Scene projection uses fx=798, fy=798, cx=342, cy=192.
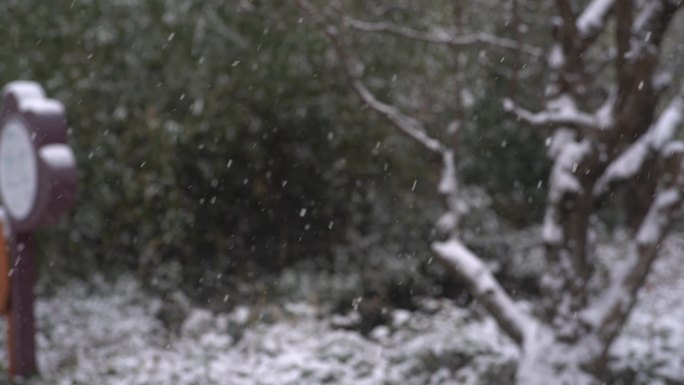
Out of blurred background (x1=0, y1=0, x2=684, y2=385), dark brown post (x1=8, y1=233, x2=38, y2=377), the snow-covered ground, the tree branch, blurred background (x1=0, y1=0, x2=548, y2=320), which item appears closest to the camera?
the tree branch

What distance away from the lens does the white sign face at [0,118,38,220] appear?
4527 millimetres

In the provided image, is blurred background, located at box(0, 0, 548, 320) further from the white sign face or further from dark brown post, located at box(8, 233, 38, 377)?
dark brown post, located at box(8, 233, 38, 377)

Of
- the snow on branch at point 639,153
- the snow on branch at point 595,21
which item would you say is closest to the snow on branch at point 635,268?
the snow on branch at point 639,153

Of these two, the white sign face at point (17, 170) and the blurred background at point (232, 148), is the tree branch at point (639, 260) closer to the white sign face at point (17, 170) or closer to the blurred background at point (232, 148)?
the white sign face at point (17, 170)

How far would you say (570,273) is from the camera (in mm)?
4348

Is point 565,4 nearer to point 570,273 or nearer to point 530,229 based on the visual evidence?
point 570,273

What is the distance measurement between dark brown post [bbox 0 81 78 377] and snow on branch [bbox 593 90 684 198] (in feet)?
9.47

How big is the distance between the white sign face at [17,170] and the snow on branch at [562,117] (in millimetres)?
2759

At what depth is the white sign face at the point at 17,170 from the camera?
4.53m

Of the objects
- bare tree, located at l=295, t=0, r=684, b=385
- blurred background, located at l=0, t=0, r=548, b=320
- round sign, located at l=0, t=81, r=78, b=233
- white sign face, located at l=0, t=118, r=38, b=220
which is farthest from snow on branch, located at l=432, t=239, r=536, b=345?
blurred background, located at l=0, t=0, r=548, b=320

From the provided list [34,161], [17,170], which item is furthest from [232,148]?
[34,161]

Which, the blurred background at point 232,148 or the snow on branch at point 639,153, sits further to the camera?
the blurred background at point 232,148

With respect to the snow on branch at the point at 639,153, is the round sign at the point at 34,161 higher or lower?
lower

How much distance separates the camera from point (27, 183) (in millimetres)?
4570
